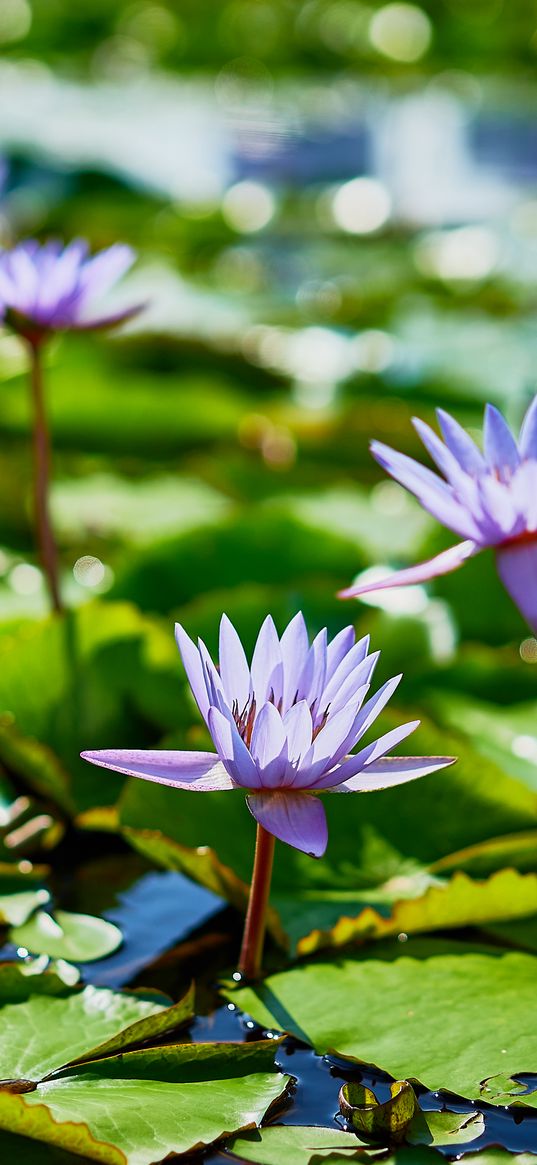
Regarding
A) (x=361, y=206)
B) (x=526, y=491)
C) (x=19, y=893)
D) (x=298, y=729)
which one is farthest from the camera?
(x=361, y=206)

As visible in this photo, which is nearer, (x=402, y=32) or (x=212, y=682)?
(x=212, y=682)

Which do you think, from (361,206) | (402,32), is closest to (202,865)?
(361,206)

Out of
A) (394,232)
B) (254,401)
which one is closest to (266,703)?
(254,401)

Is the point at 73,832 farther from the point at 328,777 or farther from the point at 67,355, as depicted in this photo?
the point at 67,355

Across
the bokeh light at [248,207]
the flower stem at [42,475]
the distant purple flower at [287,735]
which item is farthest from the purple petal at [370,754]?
the bokeh light at [248,207]

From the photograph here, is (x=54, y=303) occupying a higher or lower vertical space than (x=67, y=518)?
higher

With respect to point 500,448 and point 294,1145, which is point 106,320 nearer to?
point 500,448
